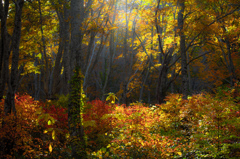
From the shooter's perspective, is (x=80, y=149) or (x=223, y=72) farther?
(x=223, y=72)

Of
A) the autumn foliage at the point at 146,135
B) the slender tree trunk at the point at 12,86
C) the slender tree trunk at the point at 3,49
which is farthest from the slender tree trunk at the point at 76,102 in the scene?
the slender tree trunk at the point at 3,49

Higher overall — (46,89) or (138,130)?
(46,89)

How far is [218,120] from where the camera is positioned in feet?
13.4

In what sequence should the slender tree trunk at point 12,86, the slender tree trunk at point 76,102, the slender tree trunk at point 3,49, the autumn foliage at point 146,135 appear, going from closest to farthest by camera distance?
the autumn foliage at point 146,135, the slender tree trunk at point 76,102, the slender tree trunk at point 12,86, the slender tree trunk at point 3,49

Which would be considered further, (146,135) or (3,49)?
(3,49)

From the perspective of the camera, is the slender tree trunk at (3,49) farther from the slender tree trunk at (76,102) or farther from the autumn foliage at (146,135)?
the slender tree trunk at (76,102)

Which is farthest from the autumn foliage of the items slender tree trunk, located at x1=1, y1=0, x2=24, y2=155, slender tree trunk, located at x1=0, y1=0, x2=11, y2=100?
slender tree trunk, located at x1=0, y1=0, x2=11, y2=100

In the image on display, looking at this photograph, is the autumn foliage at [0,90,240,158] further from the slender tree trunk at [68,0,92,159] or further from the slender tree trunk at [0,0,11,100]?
the slender tree trunk at [0,0,11,100]

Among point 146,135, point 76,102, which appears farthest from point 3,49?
point 146,135

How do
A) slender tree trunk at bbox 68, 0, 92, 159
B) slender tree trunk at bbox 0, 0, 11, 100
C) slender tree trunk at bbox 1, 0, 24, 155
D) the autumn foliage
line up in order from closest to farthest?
the autumn foliage < slender tree trunk at bbox 68, 0, 92, 159 < slender tree trunk at bbox 1, 0, 24, 155 < slender tree trunk at bbox 0, 0, 11, 100

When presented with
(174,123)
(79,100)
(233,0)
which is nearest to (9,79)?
(79,100)

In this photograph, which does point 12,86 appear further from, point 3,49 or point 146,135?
point 146,135

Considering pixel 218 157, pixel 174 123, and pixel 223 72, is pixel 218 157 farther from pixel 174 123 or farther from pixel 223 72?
pixel 223 72

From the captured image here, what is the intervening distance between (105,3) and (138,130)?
8474 mm
